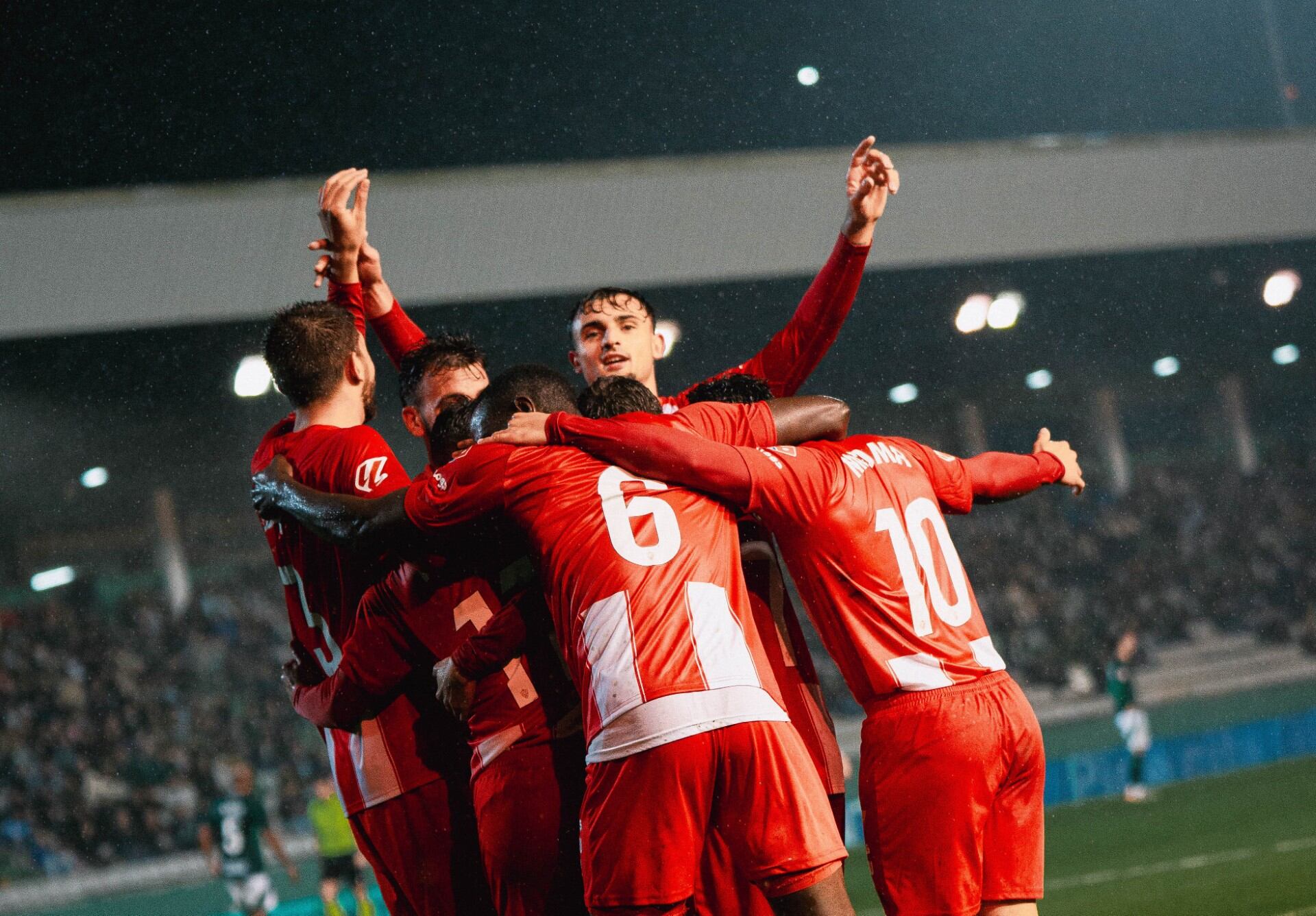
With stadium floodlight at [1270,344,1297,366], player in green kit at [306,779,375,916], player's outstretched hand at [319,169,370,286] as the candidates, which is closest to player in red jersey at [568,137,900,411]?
player's outstretched hand at [319,169,370,286]

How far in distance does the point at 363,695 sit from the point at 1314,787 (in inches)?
393

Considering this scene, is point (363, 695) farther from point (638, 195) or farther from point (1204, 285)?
point (1204, 285)

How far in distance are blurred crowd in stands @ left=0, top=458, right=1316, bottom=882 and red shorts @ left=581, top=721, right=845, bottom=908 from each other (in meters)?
14.5

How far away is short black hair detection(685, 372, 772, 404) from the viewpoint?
137 inches

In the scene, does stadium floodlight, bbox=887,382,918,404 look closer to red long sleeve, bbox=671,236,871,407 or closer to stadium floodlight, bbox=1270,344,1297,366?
stadium floodlight, bbox=1270,344,1297,366

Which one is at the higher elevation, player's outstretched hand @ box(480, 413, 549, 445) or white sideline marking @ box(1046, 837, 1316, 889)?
player's outstretched hand @ box(480, 413, 549, 445)

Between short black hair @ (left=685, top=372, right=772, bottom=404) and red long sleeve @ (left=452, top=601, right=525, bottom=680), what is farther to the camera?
short black hair @ (left=685, top=372, right=772, bottom=404)

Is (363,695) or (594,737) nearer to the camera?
(594,737)

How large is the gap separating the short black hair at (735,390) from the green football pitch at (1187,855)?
473cm

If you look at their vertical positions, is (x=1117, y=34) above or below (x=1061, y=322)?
above

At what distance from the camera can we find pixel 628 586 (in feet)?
8.55

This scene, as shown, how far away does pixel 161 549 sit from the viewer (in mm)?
19188

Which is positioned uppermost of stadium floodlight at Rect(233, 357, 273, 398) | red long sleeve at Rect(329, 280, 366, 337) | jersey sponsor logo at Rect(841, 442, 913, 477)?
stadium floodlight at Rect(233, 357, 273, 398)

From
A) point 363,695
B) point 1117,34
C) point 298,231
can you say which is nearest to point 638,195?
point 298,231
